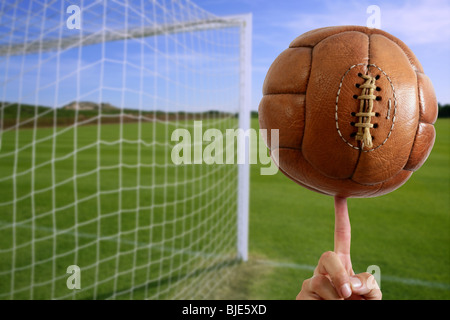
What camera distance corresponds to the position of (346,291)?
30.9 inches

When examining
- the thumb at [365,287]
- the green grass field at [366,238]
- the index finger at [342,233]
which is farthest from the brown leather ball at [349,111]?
the green grass field at [366,238]

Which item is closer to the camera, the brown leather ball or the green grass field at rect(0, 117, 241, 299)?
the brown leather ball

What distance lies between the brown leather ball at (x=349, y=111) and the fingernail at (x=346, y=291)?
218 millimetres

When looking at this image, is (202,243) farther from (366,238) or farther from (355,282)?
(355,282)

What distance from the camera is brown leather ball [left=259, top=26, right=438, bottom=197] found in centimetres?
77

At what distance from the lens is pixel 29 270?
3.38 m

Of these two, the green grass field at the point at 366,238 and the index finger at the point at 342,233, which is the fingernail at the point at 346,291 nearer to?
the index finger at the point at 342,233

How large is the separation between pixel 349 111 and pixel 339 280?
37cm

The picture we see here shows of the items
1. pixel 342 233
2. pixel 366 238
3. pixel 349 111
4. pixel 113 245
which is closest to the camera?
pixel 349 111

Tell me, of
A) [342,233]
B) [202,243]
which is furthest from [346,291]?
[202,243]

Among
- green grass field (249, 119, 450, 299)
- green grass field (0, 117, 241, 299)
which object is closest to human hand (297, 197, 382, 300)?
green grass field (0, 117, 241, 299)

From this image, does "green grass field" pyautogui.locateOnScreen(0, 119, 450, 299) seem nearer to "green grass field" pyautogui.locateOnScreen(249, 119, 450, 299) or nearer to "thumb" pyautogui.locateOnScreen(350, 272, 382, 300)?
"green grass field" pyautogui.locateOnScreen(249, 119, 450, 299)

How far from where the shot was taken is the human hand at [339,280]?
799 mm
